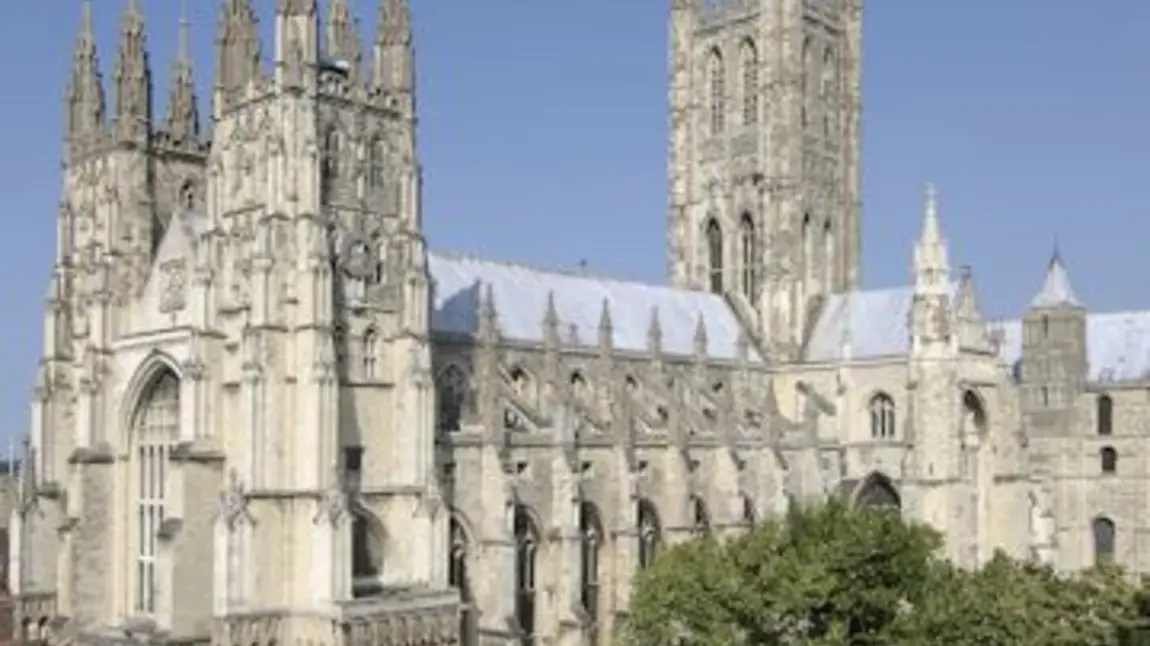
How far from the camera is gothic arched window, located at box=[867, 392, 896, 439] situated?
69.9 m

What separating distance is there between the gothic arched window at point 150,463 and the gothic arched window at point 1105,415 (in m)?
48.5

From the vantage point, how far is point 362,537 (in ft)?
162

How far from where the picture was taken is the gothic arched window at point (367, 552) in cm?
4856

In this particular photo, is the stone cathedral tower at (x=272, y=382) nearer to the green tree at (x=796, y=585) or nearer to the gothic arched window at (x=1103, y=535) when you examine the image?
the green tree at (x=796, y=585)

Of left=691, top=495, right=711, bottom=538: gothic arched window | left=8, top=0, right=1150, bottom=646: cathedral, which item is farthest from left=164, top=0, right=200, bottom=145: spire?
left=691, top=495, right=711, bottom=538: gothic arched window

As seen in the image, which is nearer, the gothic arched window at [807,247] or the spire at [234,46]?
the spire at [234,46]

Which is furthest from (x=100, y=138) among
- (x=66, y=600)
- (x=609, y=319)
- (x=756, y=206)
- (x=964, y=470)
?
(x=964, y=470)

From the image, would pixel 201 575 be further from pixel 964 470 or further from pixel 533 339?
pixel 964 470

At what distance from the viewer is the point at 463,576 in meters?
→ 52.9

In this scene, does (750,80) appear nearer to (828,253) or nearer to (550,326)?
(828,253)

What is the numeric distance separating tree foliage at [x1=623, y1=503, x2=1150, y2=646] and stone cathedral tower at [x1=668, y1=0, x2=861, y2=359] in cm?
3458

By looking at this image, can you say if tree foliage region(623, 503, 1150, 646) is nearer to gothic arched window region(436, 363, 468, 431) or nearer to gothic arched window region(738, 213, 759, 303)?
gothic arched window region(436, 363, 468, 431)

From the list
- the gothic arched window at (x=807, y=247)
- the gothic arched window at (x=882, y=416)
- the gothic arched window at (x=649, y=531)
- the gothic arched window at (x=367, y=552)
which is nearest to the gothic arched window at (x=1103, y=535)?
the gothic arched window at (x=882, y=416)

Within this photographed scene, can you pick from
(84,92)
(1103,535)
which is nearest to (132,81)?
(84,92)
